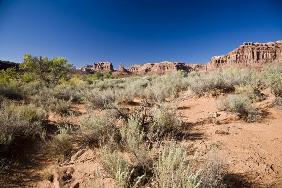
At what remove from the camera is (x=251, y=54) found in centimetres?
8094

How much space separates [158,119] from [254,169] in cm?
198

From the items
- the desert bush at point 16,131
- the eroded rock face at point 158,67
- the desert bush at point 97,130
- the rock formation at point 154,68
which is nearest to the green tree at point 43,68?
the desert bush at point 16,131

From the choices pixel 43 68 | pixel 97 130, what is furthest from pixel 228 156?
pixel 43 68

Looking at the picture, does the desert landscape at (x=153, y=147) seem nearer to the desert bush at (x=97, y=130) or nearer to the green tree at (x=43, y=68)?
the desert bush at (x=97, y=130)

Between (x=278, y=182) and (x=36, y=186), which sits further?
(x=36, y=186)

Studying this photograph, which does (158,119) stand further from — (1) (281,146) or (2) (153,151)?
(1) (281,146)

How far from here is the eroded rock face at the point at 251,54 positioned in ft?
238

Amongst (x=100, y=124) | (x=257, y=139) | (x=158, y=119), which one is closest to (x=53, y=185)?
(x=100, y=124)

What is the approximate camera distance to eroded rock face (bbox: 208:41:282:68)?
72431 mm

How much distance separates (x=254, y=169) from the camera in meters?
3.49

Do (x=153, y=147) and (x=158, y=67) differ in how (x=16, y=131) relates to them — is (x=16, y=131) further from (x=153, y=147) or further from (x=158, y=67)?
(x=158, y=67)

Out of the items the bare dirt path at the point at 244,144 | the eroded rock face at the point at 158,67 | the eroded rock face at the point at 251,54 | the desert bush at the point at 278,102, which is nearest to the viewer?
the bare dirt path at the point at 244,144

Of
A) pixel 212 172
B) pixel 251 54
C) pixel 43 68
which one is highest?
pixel 251 54

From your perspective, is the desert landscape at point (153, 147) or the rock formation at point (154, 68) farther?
the rock formation at point (154, 68)
